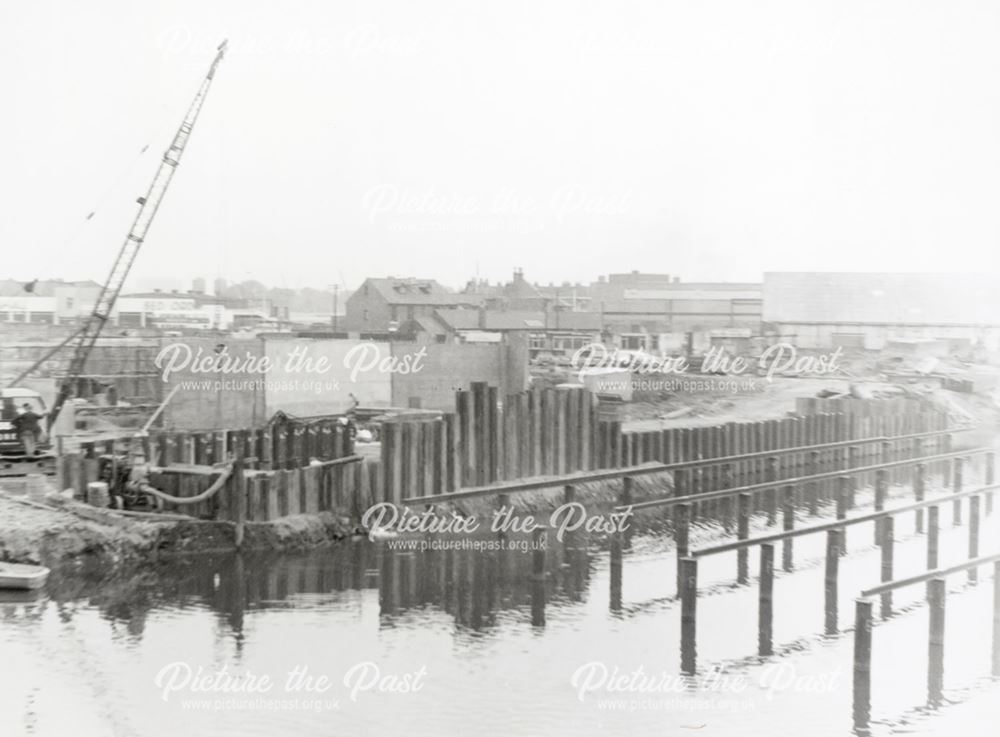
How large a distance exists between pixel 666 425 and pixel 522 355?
395cm

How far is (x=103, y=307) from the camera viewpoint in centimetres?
1670

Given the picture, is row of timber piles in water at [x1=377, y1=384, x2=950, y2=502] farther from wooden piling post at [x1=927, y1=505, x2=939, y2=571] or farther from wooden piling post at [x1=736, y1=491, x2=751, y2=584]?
wooden piling post at [x1=927, y1=505, x2=939, y2=571]

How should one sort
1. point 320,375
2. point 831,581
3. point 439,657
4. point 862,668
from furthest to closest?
1. point 320,375
2. point 831,581
3. point 439,657
4. point 862,668

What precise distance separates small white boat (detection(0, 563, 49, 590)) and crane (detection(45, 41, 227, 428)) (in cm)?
478

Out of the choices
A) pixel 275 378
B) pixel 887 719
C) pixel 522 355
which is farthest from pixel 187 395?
pixel 887 719

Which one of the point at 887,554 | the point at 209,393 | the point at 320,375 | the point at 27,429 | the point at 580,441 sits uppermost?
the point at 320,375

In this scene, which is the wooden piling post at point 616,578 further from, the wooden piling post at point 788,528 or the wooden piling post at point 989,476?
the wooden piling post at point 989,476

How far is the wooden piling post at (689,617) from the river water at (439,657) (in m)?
0.14

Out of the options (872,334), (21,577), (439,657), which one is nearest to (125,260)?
(21,577)

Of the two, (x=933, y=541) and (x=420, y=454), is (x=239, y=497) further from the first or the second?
(x=933, y=541)

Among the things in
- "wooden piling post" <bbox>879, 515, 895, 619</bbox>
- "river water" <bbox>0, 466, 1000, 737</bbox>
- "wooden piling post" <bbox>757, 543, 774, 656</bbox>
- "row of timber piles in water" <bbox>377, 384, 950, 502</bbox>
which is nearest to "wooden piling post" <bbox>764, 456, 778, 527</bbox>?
"row of timber piles in water" <bbox>377, 384, 950, 502</bbox>

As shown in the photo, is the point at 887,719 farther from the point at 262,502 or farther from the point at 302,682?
the point at 262,502

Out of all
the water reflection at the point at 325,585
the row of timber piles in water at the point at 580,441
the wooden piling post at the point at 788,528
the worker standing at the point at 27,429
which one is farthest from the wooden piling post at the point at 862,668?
the worker standing at the point at 27,429

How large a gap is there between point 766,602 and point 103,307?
1150cm
